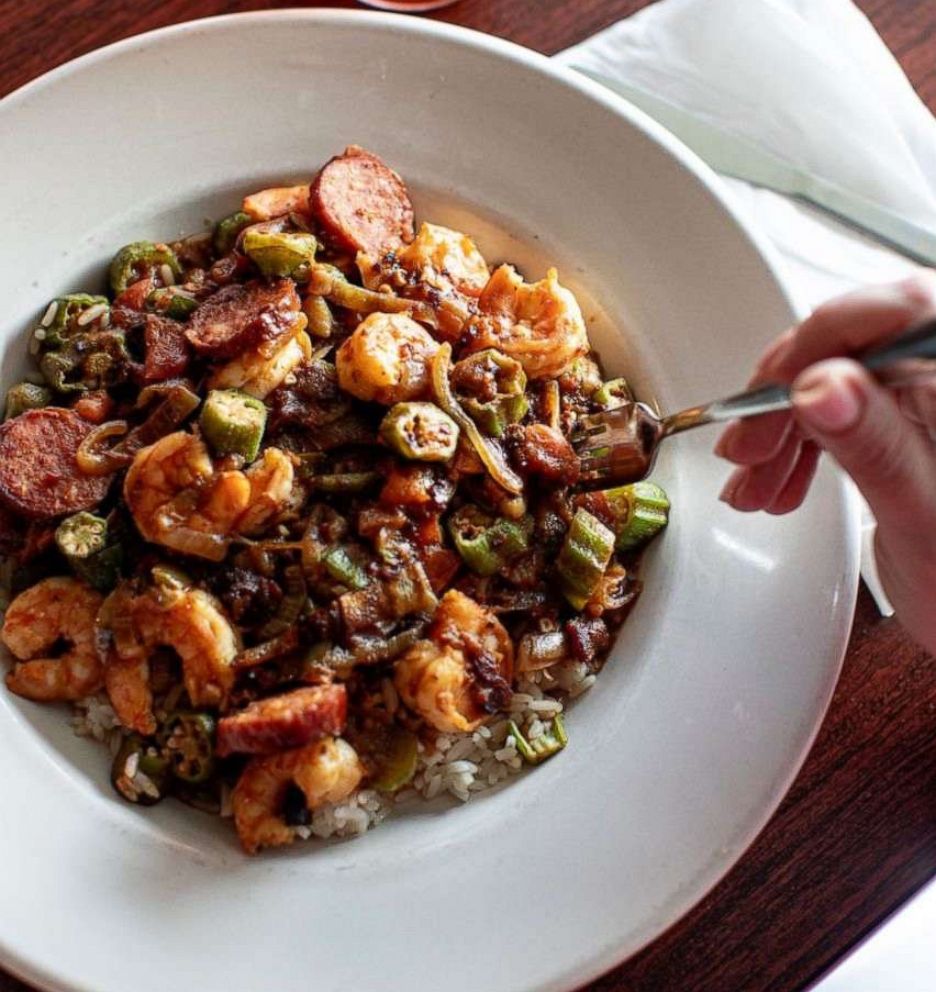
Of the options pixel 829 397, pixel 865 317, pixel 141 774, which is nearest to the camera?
pixel 829 397

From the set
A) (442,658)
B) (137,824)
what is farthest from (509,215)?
(137,824)

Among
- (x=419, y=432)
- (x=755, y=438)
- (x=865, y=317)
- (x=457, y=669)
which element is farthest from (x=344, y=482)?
(x=865, y=317)

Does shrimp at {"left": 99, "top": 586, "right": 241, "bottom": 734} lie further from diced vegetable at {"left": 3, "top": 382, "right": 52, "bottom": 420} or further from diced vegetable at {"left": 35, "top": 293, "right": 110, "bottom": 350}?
diced vegetable at {"left": 35, "top": 293, "right": 110, "bottom": 350}

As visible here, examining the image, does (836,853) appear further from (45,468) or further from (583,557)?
(45,468)

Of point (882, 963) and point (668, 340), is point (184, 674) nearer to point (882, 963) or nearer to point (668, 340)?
point (668, 340)

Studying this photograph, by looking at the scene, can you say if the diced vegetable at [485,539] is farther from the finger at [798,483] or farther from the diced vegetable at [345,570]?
the finger at [798,483]

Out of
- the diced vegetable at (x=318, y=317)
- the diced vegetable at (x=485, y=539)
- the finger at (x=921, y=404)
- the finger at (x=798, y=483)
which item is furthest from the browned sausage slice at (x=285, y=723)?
the finger at (x=921, y=404)

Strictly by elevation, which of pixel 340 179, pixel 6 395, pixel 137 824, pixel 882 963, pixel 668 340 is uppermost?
pixel 340 179
